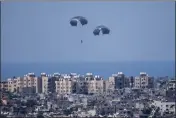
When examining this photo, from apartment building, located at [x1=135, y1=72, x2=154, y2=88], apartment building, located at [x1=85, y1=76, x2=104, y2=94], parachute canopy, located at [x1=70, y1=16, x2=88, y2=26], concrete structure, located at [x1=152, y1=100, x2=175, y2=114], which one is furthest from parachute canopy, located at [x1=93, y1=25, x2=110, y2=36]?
concrete structure, located at [x1=152, y1=100, x2=175, y2=114]

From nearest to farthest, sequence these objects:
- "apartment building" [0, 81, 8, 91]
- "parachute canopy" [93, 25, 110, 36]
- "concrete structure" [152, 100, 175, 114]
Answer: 1. "concrete structure" [152, 100, 175, 114]
2. "parachute canopy" [93, 25, 110, 36]
3. "apartment building" [0, 81, 8, 91]

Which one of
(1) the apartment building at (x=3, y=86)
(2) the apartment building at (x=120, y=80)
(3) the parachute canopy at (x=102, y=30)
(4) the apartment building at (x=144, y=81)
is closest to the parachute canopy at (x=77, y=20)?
(3) the parachute canopy at (x=102, y=30)

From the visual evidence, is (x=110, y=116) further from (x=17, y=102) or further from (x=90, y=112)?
(x=17, y=102)

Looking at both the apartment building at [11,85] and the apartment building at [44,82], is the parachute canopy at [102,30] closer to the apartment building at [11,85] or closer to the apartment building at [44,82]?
the apartment building at [44,82]

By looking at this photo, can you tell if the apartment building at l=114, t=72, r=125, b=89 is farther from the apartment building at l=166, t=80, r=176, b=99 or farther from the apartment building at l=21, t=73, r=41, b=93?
the apartment building at l=21, t=73, r=41, b=93

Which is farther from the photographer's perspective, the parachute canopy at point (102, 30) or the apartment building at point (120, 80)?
the apartment building at point (120, 80)
